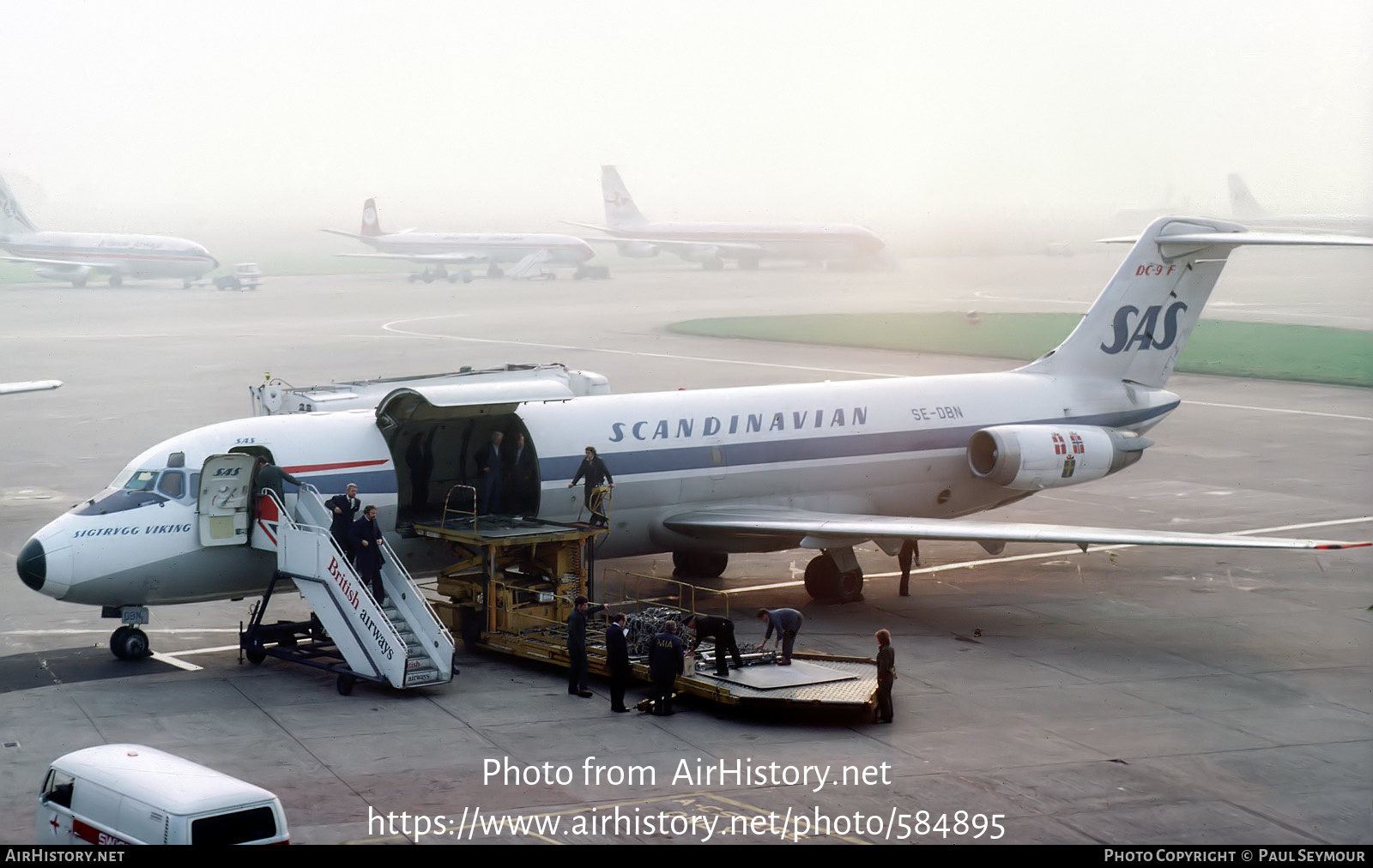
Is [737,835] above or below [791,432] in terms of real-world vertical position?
below

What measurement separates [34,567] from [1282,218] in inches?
1820

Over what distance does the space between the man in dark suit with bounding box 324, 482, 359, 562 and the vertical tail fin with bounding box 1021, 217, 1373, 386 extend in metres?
14.3

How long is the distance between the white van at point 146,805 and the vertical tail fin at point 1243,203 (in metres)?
49.5

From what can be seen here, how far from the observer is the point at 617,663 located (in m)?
18.8

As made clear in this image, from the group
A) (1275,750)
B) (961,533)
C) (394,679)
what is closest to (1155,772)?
(1275,750)

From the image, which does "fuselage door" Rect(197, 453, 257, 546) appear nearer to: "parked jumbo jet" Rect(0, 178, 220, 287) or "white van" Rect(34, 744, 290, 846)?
"white van" Rect(34, 744, 290, 846)

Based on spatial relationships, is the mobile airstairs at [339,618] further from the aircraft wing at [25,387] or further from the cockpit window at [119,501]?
the aircraft wing at [25,387]

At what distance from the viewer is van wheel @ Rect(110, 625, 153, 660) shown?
21.5 m

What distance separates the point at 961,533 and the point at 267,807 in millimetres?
13275

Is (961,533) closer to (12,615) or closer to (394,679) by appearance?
(394,679)

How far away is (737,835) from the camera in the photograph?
14.6 metres

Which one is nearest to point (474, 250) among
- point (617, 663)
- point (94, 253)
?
point (94, 253)

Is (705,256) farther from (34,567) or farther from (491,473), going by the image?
(34,567)

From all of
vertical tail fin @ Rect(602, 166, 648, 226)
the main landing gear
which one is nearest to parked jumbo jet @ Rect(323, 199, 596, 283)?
vertical tail fin @ Rect(602, 166, 648, 226)
